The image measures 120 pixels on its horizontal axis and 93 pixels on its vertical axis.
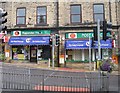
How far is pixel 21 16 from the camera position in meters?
32.4

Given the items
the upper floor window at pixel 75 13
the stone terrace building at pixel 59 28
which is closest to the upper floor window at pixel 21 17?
the stone terrace building at pixel 59 28

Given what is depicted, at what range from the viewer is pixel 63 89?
14.2m

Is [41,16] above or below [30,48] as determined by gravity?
above

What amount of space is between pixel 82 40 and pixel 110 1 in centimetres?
532

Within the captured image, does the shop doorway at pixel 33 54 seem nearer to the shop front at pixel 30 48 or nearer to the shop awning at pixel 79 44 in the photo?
the shop front at pixel 30 48

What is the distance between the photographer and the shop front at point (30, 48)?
30.8 metres

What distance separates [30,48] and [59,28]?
4.10 m

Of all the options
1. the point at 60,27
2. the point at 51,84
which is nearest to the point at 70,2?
the point at 60,27

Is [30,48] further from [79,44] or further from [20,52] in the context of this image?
[79,44]

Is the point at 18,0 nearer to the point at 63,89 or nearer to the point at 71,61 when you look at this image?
the point at 71,61

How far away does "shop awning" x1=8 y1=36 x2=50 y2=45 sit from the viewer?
100 feet

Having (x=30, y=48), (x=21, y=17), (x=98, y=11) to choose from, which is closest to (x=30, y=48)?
(x=30, y=48)

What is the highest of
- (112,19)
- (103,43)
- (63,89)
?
(112,19)

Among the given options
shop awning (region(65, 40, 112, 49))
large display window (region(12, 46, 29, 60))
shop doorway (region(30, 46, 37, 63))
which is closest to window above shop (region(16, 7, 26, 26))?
large display window (region(12, 46, 29, 60))
